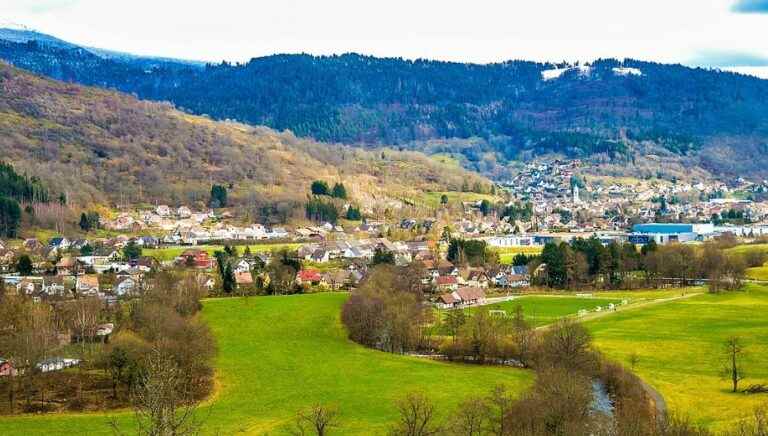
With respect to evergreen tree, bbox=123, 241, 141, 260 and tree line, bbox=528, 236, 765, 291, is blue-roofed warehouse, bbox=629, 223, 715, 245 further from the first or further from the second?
evergreen tree, bbox=123, 241, 141, 260

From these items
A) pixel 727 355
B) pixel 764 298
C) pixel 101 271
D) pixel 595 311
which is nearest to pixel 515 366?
pixel 727 355

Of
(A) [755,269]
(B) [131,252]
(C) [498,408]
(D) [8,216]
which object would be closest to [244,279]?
(B) [131,252]

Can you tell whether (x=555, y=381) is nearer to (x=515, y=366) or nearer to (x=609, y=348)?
(x=515, y=366)

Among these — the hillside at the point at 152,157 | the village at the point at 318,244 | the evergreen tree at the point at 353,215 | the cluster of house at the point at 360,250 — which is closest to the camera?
the village at the point at 318,244

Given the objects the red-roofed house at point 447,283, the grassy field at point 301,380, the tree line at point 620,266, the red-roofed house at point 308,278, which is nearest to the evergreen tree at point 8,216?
the red-roofed house at point 308,278

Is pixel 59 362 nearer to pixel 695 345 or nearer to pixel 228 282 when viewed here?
pixel 228 282

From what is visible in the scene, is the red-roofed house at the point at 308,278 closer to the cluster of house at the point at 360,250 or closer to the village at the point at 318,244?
the village at the point at 318,244
